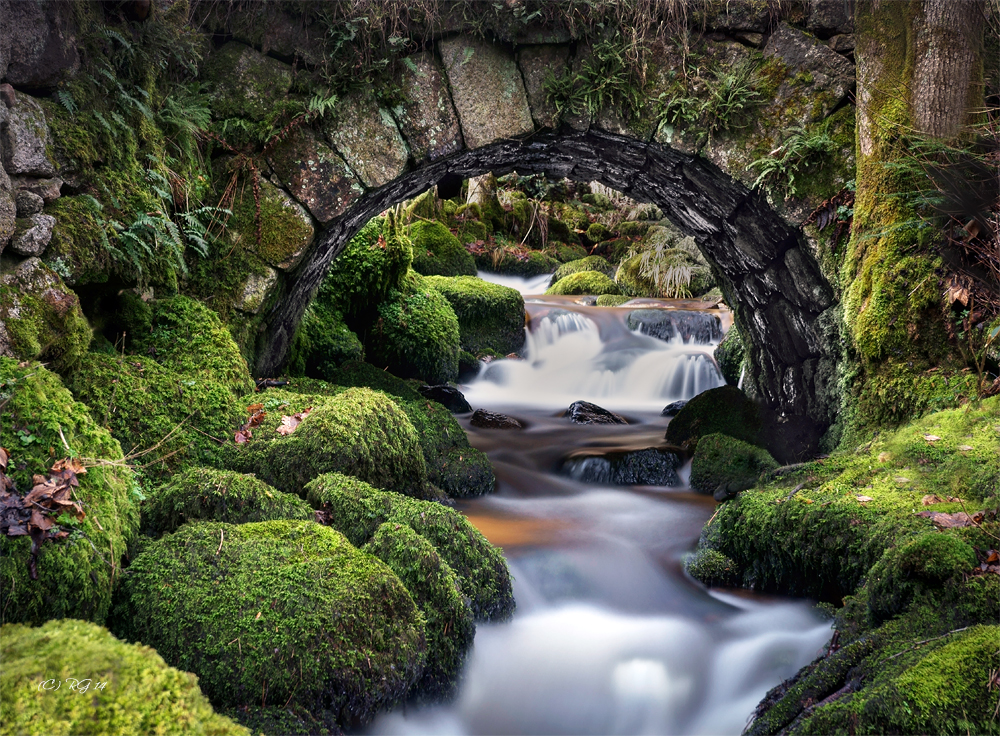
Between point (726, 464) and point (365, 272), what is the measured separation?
4.58m

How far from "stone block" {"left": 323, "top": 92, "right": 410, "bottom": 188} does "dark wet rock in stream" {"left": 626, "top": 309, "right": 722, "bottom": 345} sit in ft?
21.6

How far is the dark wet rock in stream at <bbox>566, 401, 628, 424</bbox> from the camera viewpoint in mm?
8188

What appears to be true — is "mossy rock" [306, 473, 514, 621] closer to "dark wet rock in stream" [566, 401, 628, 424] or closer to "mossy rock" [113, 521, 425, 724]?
"mossy rock" [113, 521, 425, 724]

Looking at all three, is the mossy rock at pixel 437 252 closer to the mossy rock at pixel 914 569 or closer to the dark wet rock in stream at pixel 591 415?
the dark wet rock in stream at pixel 591 415

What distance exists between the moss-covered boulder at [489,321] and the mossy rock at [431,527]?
7311 mm

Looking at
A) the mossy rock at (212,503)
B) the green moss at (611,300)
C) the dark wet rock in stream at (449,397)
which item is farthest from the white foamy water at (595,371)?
the mossy rock at (212,503)

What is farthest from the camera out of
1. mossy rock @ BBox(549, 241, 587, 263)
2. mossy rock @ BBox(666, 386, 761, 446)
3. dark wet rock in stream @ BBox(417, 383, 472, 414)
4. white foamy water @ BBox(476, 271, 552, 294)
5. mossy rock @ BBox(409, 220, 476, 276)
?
mossy rock @ BBox(549, 241, 587, 263)

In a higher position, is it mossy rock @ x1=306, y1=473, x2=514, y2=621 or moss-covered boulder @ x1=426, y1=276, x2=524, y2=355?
moss-covered boulder @ x1=426, y1=276, x2=524, y2=355

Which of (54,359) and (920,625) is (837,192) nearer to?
(920,625)

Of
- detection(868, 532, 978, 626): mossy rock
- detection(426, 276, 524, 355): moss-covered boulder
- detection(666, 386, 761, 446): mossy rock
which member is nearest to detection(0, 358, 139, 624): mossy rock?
detection(868, 532, 978, 626): mossy rock

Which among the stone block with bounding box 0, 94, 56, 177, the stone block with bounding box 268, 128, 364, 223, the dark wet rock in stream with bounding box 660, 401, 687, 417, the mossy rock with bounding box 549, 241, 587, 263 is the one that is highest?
the mossy rock with bounding box 549, 241, 587, 263

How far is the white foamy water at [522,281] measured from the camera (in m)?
15.4

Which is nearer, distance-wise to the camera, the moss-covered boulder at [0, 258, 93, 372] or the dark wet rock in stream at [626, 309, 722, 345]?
the moss-covered boulder at [0, 258, 93, 372]

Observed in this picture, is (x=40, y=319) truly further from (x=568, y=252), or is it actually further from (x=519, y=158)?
(x=568, y=252)
